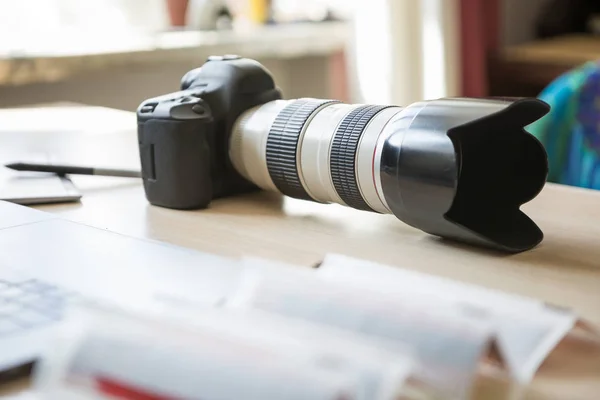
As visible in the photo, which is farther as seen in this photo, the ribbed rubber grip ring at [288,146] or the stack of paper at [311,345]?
the ribbed rubber grip ring at [288,146]

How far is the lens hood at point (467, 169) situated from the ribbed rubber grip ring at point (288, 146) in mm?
115

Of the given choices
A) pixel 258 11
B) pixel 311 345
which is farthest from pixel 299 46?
pixel 311 345

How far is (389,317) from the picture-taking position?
44 cm

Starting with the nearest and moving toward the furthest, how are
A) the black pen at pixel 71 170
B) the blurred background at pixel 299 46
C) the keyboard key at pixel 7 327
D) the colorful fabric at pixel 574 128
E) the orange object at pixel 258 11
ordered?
the keyboard key at pixel 7 327 → the black pen at pixel 71 170 → the colorful fabric at pixel 574 128 → the blurred background at pixel 299 46 → the orange object at pixel 258 11

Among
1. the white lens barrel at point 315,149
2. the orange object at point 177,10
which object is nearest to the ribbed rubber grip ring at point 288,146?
the white lens barrel at point 315,149

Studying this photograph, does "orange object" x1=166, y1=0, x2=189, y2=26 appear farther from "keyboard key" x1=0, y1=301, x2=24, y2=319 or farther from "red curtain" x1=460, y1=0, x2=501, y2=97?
"keyboard key" x1=0, y1=301, x2=24, y2=319

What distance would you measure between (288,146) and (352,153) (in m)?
0.08

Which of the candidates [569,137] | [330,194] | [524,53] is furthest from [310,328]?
[524,53]

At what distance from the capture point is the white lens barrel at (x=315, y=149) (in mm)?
697

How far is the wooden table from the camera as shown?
1.76 feet

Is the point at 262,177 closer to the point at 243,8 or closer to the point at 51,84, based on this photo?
the point at 51,84

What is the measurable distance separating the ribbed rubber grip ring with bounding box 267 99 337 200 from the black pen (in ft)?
0.65

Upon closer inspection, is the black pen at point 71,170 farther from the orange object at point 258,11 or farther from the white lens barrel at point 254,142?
the orange object at point 258,11

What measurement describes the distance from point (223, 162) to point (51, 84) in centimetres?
116
